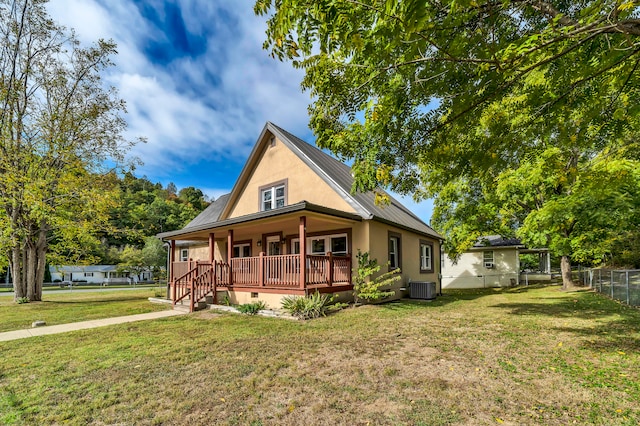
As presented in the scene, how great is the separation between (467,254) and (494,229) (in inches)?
272

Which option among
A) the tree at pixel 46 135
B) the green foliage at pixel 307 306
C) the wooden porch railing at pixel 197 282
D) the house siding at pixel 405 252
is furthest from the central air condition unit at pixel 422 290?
the tree at pixel 46 135

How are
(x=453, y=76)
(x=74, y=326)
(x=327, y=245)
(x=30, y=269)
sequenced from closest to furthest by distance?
(x=453, y=76) → (x=74, y=326) → (x=327, y=245) → (x=30, y=269)

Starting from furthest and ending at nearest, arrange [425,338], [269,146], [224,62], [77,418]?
1. [269,146]
2. [224,62]
3. [425,338]
4. [77,418]

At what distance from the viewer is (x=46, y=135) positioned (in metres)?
16.0

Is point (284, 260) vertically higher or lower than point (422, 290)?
higher

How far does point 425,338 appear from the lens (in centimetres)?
705

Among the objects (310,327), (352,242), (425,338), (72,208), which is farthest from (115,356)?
(72,208)

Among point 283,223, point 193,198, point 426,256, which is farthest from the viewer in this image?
point 193,198

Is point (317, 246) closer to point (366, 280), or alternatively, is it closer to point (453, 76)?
point (366, 280)

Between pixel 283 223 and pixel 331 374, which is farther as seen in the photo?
pixel 283 223

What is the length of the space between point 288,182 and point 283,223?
92.4 inches

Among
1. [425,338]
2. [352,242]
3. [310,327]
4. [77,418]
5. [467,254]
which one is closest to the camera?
[77,418]

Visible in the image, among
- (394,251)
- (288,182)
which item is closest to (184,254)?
(288,182)

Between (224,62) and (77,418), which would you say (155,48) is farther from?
(77,418)
